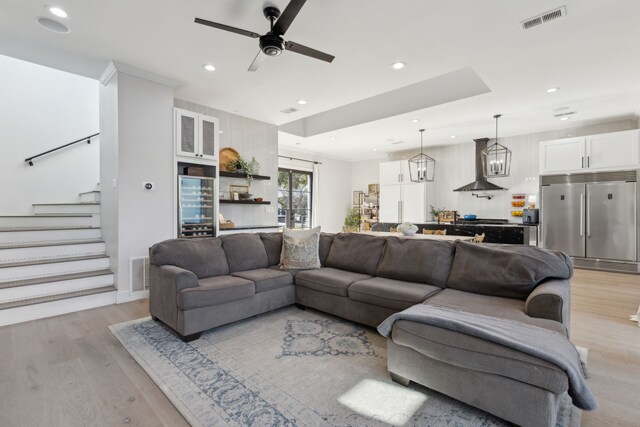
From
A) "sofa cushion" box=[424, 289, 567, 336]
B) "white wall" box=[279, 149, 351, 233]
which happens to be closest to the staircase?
"sofa cushion" box=[424, 289, 567, 336]

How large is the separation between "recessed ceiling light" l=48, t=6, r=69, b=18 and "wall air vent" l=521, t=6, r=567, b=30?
4.11m

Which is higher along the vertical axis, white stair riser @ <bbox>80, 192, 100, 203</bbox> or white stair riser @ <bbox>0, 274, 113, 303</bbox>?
white stair riser @ <bbox>80, 192, 100, 203</bbox>

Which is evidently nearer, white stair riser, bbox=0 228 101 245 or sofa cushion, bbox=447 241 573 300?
sofa cushion, bbox=447 241 573 300

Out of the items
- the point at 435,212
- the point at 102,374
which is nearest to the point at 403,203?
the point at 435,212

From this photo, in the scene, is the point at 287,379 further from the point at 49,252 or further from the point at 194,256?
the point at 49,252

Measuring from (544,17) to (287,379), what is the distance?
144 inches

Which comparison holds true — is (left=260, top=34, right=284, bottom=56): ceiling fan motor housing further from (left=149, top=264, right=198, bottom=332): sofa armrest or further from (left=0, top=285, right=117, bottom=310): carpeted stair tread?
(left=0, top=285, right=117, bottom=310): carpeted stair tread

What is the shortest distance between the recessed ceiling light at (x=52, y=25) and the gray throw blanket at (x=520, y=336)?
3.94m

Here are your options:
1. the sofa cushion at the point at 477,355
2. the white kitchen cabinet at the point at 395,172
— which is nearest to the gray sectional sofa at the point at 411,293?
the sofa cushion at the point at 477,355

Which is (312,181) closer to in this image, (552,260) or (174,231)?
(174,231)

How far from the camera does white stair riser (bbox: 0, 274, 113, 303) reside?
3.22 m

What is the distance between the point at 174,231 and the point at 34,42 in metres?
2.48

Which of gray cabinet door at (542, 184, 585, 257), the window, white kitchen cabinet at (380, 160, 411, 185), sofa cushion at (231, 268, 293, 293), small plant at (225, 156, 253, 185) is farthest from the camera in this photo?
the window

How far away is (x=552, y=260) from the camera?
250 cm
